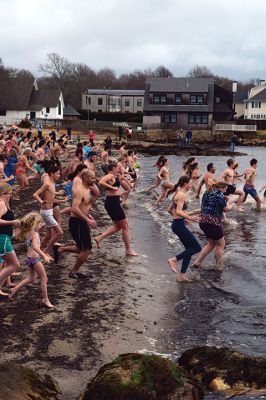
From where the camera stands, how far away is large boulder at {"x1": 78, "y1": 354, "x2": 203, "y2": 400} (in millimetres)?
5473

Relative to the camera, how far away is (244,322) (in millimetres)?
8578

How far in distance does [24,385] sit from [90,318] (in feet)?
8.62

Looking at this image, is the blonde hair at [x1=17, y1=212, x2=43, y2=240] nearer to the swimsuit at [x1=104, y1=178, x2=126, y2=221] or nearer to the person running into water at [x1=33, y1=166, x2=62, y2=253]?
the person running into water at [x1=33, y1=166, x2=62, y2=253]

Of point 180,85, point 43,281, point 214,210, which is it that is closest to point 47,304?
point 43,281

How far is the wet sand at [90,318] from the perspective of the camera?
663 cm

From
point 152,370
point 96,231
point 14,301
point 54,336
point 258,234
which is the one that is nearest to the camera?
point 152,370

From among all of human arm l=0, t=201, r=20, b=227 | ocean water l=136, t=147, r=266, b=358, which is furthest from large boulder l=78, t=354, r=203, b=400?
human arm l=0, t=201, r=20, b=227

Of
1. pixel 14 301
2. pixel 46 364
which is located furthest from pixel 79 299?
pixel 46 364

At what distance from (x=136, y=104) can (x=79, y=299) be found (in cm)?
8840

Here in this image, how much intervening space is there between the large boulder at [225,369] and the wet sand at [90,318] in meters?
0.84

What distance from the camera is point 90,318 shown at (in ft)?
26.3

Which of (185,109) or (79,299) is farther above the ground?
(185,109)

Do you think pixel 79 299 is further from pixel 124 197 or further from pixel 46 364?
pixel 124 197

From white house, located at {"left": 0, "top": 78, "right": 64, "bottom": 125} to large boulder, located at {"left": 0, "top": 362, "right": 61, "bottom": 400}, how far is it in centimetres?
7215
